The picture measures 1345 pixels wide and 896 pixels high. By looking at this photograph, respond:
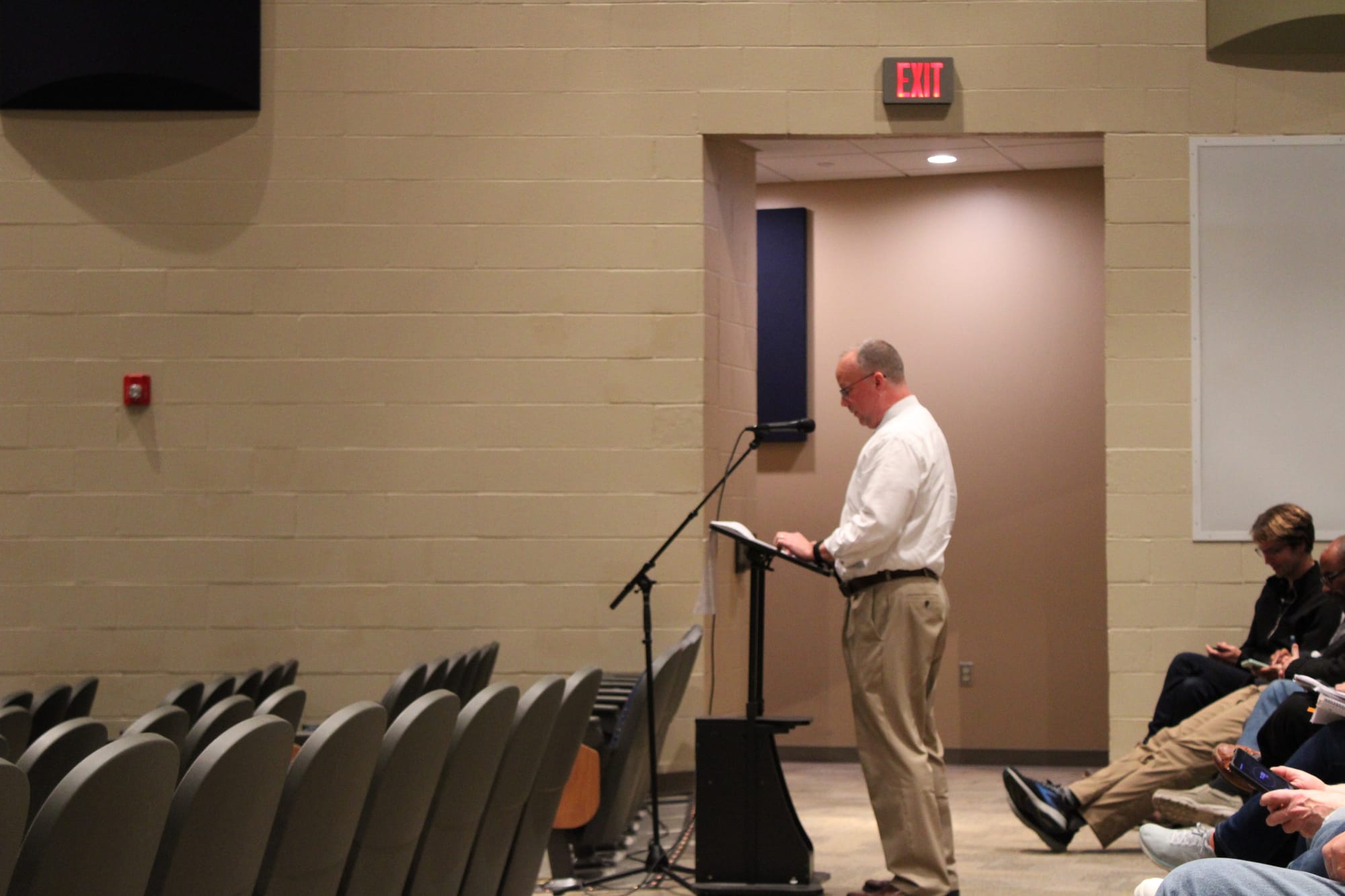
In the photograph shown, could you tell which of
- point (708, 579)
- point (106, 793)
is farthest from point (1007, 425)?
point (106, 793)

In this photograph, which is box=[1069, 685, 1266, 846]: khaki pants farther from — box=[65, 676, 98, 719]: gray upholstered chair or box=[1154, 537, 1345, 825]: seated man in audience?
box=[65, 676, 98, 719]: gray upholstered chair

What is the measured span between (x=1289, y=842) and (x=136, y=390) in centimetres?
429

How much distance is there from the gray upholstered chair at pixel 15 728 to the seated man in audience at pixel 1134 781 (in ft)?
9.55

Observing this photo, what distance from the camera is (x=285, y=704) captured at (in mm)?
2820

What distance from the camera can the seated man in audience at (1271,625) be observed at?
15.3ft

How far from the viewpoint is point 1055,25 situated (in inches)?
217

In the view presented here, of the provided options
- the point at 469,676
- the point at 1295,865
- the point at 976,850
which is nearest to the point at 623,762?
the point at 469,676

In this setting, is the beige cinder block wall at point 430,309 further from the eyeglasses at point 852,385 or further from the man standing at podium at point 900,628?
the man standing at podium at point 900,628

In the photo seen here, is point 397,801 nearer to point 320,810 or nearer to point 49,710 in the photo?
point 320,810

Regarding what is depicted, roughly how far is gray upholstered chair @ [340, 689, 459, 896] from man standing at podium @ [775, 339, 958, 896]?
1875mm

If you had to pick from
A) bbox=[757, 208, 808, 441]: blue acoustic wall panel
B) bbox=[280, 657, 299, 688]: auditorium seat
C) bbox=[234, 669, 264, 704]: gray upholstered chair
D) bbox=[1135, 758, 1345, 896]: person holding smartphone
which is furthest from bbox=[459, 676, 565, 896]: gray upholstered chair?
bbox=[757, 208, 808, 441]: blue acoustic wall panel

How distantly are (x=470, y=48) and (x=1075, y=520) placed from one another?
347 centimetres

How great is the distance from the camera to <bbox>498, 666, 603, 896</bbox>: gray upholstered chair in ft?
9.46

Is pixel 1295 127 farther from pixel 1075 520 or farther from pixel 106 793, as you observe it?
pixel 106 793
